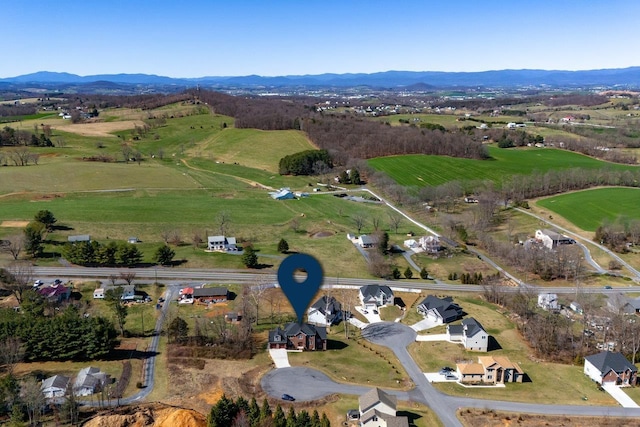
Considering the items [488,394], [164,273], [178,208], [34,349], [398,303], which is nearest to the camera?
[488,394]

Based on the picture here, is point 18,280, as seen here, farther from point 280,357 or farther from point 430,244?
point 430,244

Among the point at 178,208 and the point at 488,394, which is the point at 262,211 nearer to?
the point at 178,208

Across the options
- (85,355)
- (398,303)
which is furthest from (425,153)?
(85,355)

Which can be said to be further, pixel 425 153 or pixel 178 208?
pixel 425 153

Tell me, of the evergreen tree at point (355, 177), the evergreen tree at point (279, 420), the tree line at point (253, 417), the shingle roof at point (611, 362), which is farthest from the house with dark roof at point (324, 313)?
the evergreen tree at point (355, 177)

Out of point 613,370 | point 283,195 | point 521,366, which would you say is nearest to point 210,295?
point 521,366

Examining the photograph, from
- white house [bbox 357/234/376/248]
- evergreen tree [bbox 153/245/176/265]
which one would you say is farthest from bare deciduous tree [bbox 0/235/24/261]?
white house [bbox 357/234/376/248]
